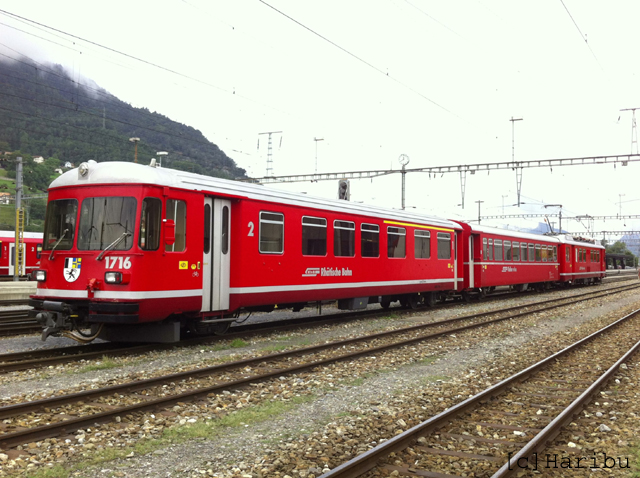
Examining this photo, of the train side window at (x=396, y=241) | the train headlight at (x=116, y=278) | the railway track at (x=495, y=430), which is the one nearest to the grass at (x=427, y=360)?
the railway track at (x=495, y=430)

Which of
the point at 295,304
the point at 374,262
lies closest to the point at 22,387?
the point at 295,304

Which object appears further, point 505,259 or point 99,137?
point 99,137

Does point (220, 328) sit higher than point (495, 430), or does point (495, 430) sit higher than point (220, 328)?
point (220, 328)

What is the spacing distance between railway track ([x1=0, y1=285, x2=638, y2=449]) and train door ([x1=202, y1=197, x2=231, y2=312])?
2051 mm

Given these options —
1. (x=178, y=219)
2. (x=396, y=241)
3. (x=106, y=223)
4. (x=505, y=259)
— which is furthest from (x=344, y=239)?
(x=505, y=259)

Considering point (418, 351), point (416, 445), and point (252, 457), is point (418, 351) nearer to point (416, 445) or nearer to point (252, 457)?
point (416, 445)

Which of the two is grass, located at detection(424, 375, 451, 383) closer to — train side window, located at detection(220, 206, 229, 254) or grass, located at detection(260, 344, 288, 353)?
grass, located at detection(260, 344, 288, 353)

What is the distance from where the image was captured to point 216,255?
11242mm

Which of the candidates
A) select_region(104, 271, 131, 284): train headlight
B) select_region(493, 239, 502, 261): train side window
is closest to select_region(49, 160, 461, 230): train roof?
select_region(104, 271, 131, 284): train headlight

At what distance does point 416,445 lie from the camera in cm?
553

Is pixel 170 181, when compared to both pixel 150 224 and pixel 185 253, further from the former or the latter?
pixel 185 253

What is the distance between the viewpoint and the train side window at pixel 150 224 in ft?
32.1

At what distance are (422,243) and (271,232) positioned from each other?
24.3 ft

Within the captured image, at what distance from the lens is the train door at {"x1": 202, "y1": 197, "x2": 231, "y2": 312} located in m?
11.0
